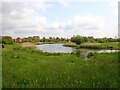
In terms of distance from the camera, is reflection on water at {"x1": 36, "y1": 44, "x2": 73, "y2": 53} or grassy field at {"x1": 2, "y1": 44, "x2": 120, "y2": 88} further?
reflection on water at {"x1": 36, "y1": 44, "x2": 73, "y2": 53}

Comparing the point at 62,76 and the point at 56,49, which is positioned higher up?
the point at 62,76

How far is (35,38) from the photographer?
139000 mm

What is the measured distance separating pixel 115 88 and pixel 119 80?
1.36m

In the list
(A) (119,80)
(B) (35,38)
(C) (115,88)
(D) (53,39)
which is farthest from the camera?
(D) (53,39)

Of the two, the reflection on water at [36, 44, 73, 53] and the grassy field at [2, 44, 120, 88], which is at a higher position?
the grassy field at [2, 44, 120, 88]

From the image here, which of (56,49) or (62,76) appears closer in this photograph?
(62,76)

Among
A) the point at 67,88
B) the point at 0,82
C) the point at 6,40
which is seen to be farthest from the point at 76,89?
the point at 6,40

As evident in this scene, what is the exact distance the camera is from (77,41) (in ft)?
330

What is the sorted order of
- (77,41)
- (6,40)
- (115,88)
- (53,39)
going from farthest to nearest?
1. (53,39)
2. (77,41)
3. (6,40)
4. (115,88)

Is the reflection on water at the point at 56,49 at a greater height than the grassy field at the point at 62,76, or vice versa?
the grassy field at the point at 62,76

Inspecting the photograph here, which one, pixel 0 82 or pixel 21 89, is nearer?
pixel 21 89

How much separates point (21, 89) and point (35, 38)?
132272 millimetres

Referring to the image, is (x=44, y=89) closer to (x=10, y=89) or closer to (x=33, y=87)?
(x=33, y=87)

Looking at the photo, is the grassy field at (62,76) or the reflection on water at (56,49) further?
the reflection on water at (56,49)
